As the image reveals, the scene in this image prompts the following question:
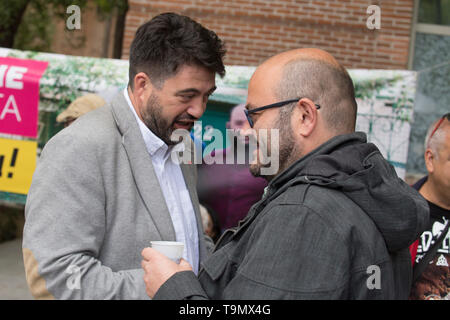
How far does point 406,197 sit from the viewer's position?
1.43 meters

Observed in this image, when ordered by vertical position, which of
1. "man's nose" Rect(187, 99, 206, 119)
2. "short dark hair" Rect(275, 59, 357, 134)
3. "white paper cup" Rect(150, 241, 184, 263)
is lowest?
"white paper cup" Rect(150, 241, 184, 263)

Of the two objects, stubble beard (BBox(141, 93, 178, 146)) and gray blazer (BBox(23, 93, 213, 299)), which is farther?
stubble beard (BBox(141, 93, 178, 146))

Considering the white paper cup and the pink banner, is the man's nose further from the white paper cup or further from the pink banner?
the pink banner

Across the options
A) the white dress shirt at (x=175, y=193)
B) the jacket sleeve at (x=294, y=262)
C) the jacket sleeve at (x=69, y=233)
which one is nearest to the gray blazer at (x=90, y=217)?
the jacket sleeve at (x=69, y=233)

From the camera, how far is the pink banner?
14.5ft

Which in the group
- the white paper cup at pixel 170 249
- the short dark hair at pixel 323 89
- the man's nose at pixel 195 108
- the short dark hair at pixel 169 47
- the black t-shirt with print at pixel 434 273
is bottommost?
the black t-shirt with print at pixel 434 273

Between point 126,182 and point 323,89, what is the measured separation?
0.79 m

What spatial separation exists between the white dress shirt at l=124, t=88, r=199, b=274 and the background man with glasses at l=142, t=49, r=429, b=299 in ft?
1.48

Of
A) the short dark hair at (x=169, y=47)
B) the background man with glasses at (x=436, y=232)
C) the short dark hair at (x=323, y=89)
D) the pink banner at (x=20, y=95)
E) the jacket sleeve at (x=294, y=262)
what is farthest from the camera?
the pink banner at (x=20, y=95)

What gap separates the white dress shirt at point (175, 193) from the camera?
6.75 ft

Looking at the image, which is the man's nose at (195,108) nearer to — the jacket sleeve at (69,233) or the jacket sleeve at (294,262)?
the jacket sleeve at (69,233)

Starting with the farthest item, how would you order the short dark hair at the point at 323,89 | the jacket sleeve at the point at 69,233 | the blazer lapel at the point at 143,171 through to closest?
the blazer lapel at the point at 143,171
the jacket sleeve at the point at 69,233
the short dark hair at the point at 323,89

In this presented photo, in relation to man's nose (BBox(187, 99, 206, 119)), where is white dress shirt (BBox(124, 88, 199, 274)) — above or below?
below

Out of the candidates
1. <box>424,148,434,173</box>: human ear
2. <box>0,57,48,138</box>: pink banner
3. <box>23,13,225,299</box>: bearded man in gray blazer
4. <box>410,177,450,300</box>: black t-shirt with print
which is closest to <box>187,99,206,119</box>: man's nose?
<box>23,13,225,299</box>: bearded man in gray blazer
